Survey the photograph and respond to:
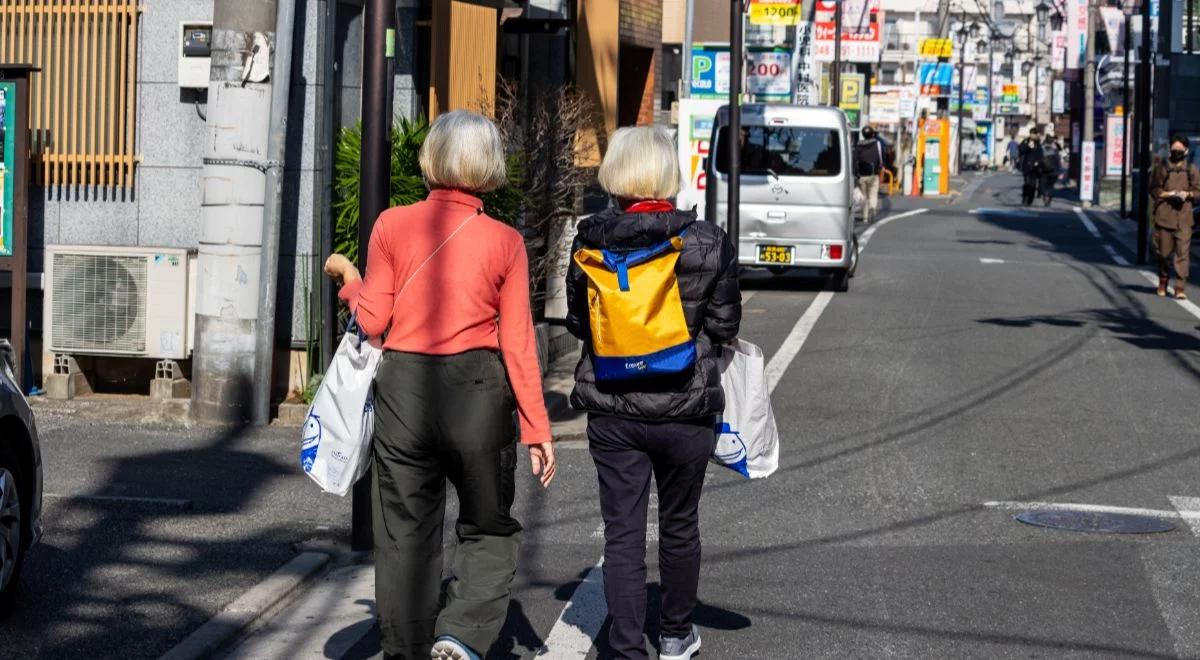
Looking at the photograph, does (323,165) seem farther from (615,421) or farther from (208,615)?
(615,421)

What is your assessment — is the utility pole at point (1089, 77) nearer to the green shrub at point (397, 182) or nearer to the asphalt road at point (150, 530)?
the green shrub at point (397, 182)

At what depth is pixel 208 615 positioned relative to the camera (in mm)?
6004

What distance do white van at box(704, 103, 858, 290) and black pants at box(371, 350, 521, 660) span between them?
15149 mm

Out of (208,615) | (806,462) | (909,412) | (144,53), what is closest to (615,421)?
(208,615)

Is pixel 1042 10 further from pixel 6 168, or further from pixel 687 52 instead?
pixel 6 168

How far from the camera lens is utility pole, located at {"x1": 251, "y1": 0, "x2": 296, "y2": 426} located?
10.4 metres

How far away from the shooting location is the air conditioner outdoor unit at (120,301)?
1077 centimetres

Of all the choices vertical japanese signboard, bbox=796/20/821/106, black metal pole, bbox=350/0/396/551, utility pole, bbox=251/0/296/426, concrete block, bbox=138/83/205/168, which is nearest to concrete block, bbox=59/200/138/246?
concrete block, bbox=138/83/205/168

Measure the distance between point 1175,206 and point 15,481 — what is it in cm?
1601

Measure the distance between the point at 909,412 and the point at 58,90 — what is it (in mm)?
6148

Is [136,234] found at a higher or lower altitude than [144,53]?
lower

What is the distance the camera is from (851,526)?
25.7 feet

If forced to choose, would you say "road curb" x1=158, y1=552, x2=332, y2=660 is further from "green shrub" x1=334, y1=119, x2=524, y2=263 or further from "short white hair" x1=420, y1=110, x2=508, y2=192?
"green shrub" x1=334, y1=119, x2=524, y2=263

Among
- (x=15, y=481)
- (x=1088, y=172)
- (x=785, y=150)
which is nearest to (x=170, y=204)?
(x=15, y=481)
